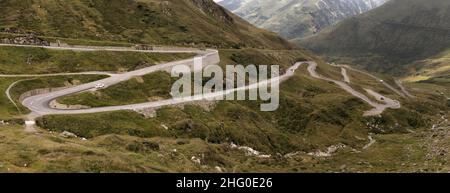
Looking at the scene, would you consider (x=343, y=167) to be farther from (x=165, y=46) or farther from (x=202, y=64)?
(x=165, y=46)

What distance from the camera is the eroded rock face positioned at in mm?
141538

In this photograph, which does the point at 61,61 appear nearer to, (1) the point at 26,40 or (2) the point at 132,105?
(1) the point at 26,40

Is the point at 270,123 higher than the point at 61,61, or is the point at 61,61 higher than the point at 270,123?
the point at 61,61

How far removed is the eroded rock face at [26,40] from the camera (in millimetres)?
141538

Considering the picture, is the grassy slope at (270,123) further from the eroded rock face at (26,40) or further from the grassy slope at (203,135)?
the eroded rock face at (26,40)

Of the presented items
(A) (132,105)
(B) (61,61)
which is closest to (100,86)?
(A) (132,105)

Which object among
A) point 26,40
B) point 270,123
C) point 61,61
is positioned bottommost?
point 270,123

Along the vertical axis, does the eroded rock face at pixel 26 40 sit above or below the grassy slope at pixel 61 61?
above

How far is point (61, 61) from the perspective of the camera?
135 m

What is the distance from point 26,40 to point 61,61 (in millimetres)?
19698

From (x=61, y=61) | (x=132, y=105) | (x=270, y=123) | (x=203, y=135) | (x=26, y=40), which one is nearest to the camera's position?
(x=203, y=135)

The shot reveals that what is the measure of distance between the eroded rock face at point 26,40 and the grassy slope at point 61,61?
9.01 meters

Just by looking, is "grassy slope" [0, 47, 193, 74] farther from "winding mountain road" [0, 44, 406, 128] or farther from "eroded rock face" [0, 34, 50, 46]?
"eroded rock face" [0, 34, 50, 46]

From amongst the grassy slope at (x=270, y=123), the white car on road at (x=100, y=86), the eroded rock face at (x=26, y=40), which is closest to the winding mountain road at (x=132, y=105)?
the white car on road at (x=100, y=86)
